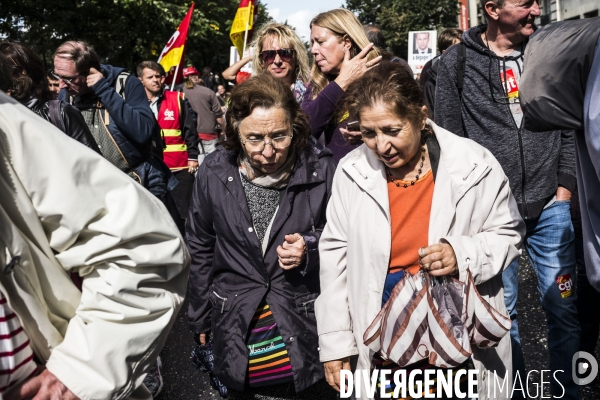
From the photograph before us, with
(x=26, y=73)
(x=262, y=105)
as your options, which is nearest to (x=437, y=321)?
(x=262, y=105)

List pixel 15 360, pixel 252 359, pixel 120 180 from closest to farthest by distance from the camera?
pixel 15 360
pixel 120 180
pixel 252 359

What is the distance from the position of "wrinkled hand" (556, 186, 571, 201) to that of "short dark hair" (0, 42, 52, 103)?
9.15 feet

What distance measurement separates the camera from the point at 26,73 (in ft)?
12.9

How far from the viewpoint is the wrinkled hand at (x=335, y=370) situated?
277 centimetres

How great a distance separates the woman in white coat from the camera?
2652mm

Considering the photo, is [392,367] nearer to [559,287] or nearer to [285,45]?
[559,287]

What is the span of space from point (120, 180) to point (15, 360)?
45cm

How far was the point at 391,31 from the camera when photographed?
55.7m

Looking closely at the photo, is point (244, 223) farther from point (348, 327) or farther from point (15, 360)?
point (15, 360)

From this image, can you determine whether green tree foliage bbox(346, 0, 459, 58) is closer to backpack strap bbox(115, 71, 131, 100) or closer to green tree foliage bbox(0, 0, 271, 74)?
green tree foliage bbox(0, 0, 271, 74)

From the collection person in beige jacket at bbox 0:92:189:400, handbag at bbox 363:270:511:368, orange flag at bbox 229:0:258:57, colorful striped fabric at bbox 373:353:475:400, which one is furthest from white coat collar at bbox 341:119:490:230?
orange flag at bbox 229:0:258:57

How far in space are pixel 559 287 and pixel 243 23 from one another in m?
6.56

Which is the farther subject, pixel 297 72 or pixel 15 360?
pixel 297 72

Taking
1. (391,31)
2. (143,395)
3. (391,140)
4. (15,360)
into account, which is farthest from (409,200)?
(391,31)
